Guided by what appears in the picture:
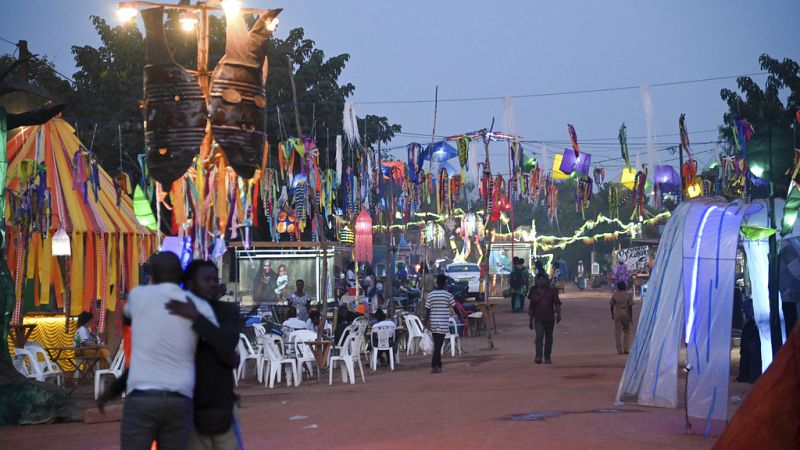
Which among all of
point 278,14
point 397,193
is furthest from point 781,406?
point 397,193

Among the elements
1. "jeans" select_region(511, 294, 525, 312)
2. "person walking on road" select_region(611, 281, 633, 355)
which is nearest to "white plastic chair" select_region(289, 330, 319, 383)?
"person walking on road" select_region(611, 281, 633, 355)

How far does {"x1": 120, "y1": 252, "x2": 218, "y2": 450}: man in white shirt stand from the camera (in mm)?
5305

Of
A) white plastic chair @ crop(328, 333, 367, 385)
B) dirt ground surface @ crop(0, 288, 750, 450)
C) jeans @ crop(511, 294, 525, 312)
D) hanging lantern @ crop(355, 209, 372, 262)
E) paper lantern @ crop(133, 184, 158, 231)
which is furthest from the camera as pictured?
jeans @ crop(511, 294, 525, 312)

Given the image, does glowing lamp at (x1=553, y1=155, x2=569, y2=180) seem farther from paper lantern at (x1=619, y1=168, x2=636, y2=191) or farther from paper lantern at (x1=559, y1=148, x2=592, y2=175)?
paper lantern at (x1=619, y1=168, x2=636, y2=191)

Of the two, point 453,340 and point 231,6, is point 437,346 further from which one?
point 231,6

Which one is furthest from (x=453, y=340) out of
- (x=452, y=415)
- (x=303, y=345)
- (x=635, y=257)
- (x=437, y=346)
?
(x=635, y=257)

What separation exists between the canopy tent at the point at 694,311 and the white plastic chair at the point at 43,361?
830 cm

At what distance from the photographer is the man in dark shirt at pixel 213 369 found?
213 inches

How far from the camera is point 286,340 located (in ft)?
63.7

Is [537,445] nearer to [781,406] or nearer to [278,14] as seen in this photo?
[278,14]

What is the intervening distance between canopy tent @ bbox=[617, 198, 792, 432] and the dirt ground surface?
34 centimetres

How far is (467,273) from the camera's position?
145ft

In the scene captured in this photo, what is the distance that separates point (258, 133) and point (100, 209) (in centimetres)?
928

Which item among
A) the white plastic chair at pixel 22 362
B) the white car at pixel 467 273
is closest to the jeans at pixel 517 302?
the white car at pixel 467 273
